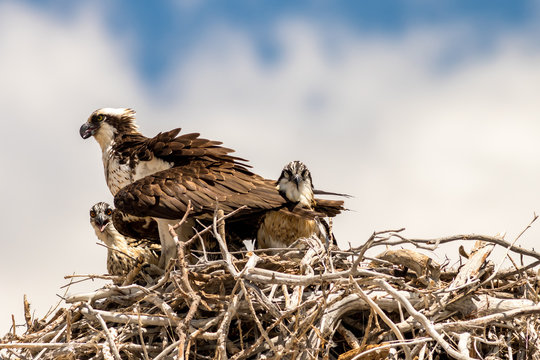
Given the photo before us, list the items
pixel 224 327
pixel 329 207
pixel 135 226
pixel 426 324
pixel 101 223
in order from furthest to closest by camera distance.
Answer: pixel 101 223
pixel 135 226
pixel 329 207
pixel 224 327
pixel 426 324

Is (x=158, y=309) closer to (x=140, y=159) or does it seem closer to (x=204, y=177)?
(x=204, y=177)

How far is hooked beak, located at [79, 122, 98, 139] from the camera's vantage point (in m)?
9.48

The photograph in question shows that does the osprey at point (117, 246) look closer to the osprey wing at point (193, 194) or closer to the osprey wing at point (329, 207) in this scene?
the osprey wing at point (193, 194)

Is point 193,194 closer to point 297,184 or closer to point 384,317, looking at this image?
point 297,184

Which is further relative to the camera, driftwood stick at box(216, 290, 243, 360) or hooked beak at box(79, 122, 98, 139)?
hooked beak at box(79, 122, 98, 139)

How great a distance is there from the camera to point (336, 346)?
6.69 metres

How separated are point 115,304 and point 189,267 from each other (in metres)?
1.24

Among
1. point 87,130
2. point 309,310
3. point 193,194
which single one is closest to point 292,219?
point 193,194

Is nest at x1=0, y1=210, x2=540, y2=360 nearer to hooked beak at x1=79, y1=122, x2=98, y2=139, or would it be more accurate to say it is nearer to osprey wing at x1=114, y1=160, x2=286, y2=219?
osprey wing at x1=114, y1=160, x2=286, y2=219

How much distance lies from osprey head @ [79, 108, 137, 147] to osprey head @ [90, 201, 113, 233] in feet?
2.38

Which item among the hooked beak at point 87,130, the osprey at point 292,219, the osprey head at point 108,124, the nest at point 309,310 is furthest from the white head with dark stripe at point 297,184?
the hooked beak at point 87,130

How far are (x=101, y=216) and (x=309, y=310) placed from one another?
10.2ft

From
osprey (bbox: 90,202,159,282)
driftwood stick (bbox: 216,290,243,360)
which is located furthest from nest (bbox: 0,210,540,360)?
osprey (bbox: 90,202,159,282)

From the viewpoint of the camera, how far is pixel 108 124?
9.41 metres
